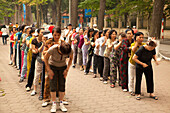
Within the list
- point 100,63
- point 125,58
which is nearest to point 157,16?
point 100,63

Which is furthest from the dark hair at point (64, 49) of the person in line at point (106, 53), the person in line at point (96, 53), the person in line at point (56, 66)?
the person in line at point (96, 53)

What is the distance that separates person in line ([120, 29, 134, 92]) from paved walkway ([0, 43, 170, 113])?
0.97ft

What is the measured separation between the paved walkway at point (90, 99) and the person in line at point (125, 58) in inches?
11.7

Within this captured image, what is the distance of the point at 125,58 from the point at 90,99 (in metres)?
1.66

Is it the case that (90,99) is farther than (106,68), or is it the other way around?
(106,68)

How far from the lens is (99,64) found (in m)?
9.12

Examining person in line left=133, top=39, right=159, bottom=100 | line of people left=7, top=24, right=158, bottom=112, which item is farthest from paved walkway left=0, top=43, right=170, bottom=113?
person in line left=133, top=39, right=159, bottom=100

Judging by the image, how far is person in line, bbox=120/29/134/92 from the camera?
23.5 feet

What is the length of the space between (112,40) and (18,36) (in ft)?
12.4

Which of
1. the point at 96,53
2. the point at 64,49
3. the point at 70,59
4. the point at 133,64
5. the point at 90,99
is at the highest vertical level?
the point at 64,49

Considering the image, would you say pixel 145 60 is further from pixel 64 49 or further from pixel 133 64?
pixel 64 49

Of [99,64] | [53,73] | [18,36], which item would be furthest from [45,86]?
[18,36]

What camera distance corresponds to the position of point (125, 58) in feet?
23.9

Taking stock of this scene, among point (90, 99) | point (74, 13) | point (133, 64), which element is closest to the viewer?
point (90, 99)
